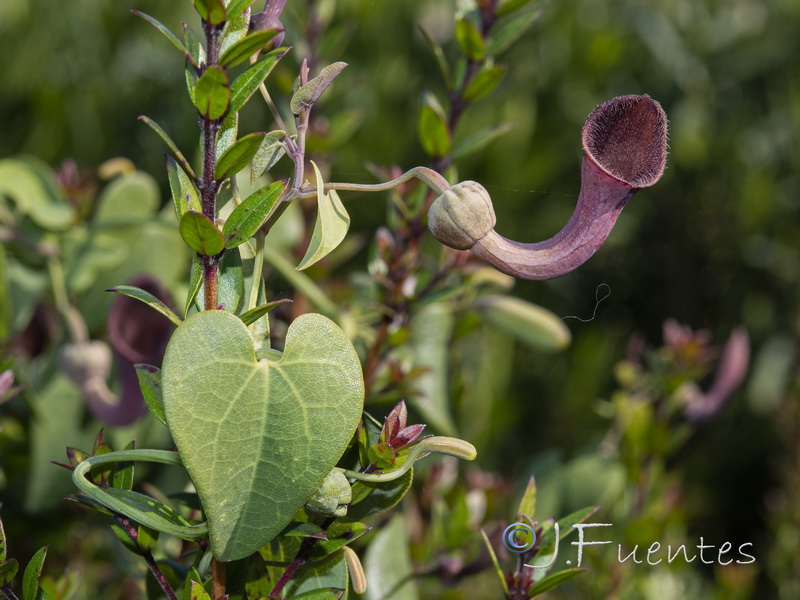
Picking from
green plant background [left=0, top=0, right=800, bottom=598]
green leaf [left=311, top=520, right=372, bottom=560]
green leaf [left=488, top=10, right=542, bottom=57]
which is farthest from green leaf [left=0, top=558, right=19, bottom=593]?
green plant background [left=0, top=0, right=800, bottom=598]

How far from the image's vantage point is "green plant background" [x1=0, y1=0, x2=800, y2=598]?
1031 mm

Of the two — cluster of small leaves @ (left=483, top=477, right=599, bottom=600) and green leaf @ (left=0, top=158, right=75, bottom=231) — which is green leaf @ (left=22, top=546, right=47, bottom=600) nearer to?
cluster of small leaves @ (left=483, top=477, right=599, bottom=600)

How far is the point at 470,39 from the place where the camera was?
0.48 meters

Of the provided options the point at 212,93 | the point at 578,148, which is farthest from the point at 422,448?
the point at 578,148

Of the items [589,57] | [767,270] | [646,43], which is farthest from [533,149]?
[767,270]

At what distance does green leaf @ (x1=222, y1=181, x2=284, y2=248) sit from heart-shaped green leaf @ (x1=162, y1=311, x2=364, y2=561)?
3 centimetres

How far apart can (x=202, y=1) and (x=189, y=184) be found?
0.06m

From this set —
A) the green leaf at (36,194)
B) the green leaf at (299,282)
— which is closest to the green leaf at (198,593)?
the green leaf at (299,282)

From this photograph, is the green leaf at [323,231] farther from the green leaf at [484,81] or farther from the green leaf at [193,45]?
the green leaf at [484,81]

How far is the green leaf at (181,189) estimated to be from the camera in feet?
0.98

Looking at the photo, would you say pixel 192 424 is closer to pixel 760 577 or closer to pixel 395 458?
pixel 395 458

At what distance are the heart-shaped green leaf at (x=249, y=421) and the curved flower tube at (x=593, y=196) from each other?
0.06 metres

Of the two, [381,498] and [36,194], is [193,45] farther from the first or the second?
[36,194]

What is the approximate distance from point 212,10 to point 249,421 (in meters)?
0.13
